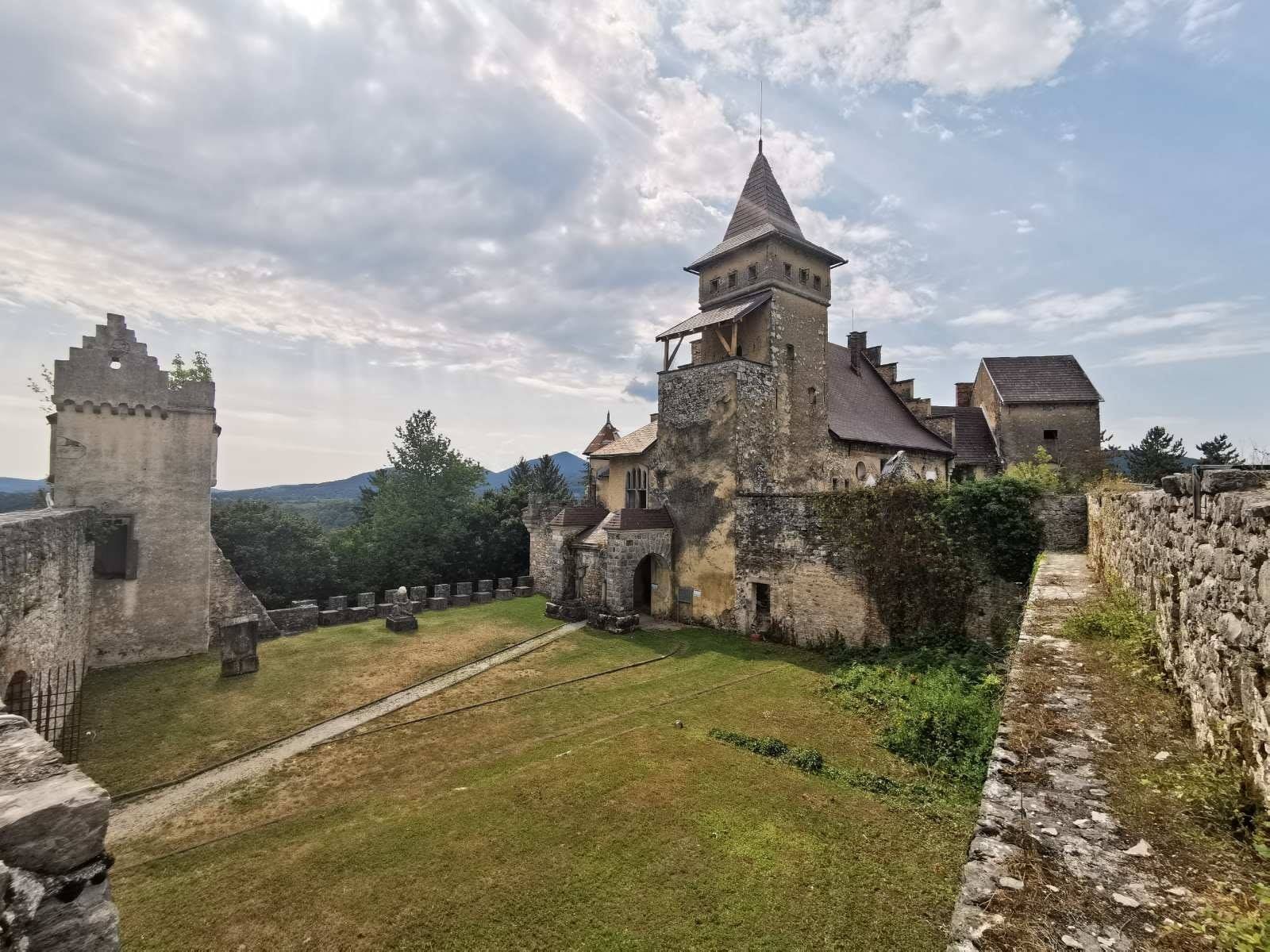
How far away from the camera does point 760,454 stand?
783 inches

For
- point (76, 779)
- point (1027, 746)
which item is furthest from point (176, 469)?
point (1027, 746)

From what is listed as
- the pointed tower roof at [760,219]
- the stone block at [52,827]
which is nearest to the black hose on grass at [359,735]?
the stone block at [52,827]

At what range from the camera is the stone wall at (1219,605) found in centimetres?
267

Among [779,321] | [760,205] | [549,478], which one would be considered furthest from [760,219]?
[549,478]

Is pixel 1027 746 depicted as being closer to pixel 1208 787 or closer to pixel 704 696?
pixel 1208 787

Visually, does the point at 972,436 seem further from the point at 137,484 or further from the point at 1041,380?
the point at 137,484

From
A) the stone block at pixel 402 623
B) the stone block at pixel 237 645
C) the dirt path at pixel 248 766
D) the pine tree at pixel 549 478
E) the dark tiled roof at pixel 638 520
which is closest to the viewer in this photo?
the dirt path at pixel 248 766

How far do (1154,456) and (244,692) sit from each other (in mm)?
44338

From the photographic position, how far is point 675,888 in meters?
6.39

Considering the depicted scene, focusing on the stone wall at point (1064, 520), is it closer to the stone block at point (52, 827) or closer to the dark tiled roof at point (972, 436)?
the dark tiled roof at point (972, 436)

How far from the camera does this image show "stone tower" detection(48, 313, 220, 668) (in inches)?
593

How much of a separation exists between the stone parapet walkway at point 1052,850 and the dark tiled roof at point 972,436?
1029 inches

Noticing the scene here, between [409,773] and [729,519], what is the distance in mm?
12560

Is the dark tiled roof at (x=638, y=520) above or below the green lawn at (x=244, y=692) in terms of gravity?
above
